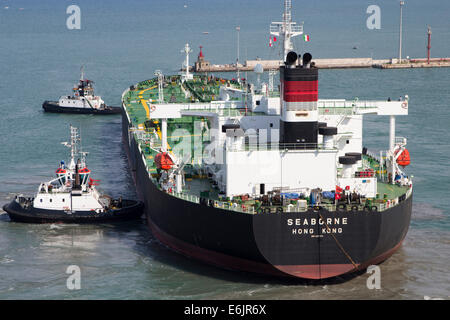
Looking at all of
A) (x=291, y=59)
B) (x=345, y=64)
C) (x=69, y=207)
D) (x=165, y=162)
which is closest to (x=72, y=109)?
(x=69, y=207)

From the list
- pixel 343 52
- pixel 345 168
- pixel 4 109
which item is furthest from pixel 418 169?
pixel 343 52

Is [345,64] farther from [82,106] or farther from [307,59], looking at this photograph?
[307,59]

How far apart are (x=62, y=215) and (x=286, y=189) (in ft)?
46.3

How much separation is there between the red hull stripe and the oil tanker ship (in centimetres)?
6

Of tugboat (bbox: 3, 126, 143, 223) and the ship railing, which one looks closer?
the ship railing

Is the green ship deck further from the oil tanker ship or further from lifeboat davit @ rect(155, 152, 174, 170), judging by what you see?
lifeboat davit @ rect(155, 152, 174, 170)

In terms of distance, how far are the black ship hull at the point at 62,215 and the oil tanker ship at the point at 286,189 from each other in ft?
4.87

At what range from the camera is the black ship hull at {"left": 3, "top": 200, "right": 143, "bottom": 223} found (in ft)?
133

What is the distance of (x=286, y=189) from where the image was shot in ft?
107

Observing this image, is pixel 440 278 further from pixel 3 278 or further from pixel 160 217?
pixel 3 278

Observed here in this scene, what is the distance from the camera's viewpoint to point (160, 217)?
36.8 metres

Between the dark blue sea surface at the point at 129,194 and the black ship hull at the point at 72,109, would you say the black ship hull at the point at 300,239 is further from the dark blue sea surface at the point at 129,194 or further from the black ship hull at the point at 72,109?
the black ship hull at the point at 72,109

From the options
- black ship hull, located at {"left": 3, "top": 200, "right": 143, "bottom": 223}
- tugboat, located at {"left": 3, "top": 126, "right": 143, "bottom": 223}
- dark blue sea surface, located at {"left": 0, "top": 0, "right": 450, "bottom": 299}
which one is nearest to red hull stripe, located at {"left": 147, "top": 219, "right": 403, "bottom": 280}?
dark blue sea surface, located at {"left": 0, "top": 0, "right": 450, "bottom": 299}

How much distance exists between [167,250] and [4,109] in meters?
51.1
